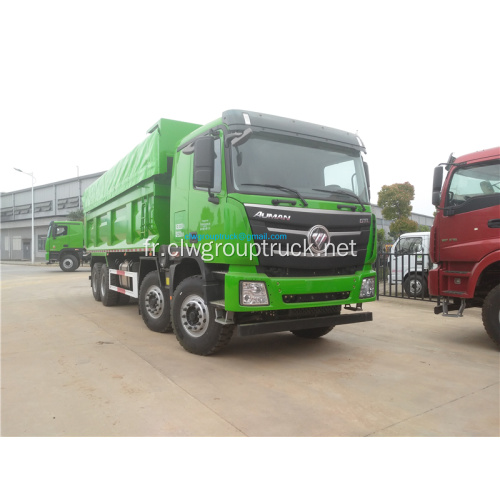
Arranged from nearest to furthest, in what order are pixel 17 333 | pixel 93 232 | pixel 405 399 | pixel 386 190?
pixel 405 399, pixel 17 333, pixel 93 232, pixel 386 190

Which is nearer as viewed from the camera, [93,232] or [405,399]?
[405,399]

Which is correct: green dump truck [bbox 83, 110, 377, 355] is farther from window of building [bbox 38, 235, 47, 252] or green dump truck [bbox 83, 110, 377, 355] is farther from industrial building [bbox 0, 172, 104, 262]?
window of building [bbox 38, 235, 47, 252]

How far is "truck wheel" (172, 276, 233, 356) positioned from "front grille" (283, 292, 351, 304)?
80cm

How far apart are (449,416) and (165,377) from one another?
2.71 meters

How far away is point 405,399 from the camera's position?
358 cm

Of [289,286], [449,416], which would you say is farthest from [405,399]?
[289,286]

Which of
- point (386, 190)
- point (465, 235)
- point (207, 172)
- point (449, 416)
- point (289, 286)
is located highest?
point (386, 190)

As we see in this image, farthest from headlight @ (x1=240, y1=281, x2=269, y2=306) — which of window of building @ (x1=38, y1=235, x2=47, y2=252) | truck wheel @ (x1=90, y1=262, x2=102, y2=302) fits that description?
window of building @ (x1=38, y1=235, x2=47, y2=252)

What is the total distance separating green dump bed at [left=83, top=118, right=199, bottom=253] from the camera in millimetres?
5957

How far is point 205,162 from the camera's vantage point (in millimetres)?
4379

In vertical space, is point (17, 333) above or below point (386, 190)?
below

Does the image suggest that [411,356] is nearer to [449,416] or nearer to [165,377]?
[449,416]

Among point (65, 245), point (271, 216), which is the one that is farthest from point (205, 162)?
point (65, 245)

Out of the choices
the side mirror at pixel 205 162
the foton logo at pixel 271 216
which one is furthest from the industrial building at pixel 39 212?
the side mirror at pixel 205 162
